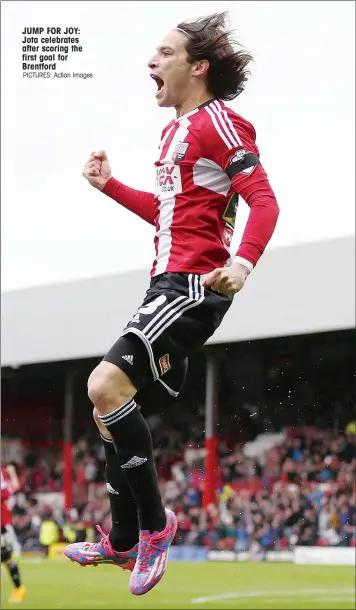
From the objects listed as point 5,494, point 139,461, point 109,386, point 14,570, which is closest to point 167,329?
point 109,386

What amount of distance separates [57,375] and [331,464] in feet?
24.6

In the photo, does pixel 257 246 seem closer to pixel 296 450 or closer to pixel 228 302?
pixel 228 302

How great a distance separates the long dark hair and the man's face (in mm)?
36

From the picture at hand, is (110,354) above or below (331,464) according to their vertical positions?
above

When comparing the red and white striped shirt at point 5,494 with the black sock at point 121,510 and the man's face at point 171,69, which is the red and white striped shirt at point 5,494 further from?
the man's face at point 171,69

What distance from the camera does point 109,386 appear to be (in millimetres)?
4043

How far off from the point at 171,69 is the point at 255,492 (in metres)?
20.7

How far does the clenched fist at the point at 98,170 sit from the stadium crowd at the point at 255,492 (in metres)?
18.2

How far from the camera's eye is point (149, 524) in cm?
425

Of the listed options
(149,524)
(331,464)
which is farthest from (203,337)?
(331,464)

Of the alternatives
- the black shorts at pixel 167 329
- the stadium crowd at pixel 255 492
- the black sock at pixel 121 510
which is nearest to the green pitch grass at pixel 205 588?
the stadium crowd at pixel 255 492

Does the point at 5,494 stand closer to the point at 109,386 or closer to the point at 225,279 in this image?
the point at 109,386

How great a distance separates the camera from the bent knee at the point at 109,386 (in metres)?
4.03

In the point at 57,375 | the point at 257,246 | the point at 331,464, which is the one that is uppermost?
the point at 257,246
